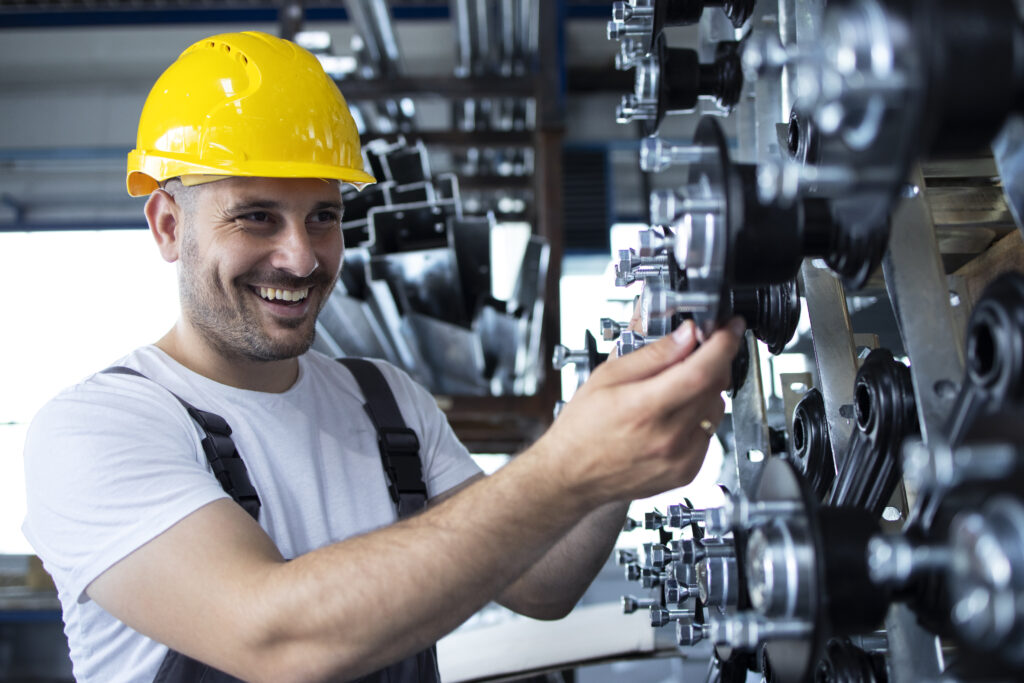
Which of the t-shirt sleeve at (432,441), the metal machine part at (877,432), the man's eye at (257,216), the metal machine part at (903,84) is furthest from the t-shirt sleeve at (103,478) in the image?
the metal machine part at (903,84)

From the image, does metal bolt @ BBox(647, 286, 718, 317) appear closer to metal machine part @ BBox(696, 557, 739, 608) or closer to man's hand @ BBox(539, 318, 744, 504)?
man's hand @ BBox(539, 318, 744, 504)

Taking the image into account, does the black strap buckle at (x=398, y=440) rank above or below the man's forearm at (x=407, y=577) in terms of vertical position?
above

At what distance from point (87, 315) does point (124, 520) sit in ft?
18.5

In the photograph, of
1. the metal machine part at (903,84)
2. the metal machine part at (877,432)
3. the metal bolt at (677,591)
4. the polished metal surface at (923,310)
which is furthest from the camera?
the metal bolt at (677,591)

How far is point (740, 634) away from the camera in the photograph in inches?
24.5

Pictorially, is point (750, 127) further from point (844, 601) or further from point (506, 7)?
point (506, 7)

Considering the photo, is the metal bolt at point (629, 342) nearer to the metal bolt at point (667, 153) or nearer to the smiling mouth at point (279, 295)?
the metal bolt at point (667, 153)

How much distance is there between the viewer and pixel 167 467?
3.23ft

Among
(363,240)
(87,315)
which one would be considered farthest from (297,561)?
(87,315)

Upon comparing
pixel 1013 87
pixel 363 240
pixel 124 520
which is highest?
pixel 363 240

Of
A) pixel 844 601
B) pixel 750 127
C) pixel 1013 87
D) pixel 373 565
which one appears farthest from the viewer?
pixel 750 127

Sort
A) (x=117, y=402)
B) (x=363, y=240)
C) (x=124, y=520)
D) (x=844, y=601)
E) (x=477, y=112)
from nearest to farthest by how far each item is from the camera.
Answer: (x=844, y=601)
(x=124, y=520)
(x=117, y=402)
(x=363, y=240)
(x=477, y=112)

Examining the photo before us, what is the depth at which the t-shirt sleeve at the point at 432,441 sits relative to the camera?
4.75 feet

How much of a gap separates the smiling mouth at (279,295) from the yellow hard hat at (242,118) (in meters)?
0.16
